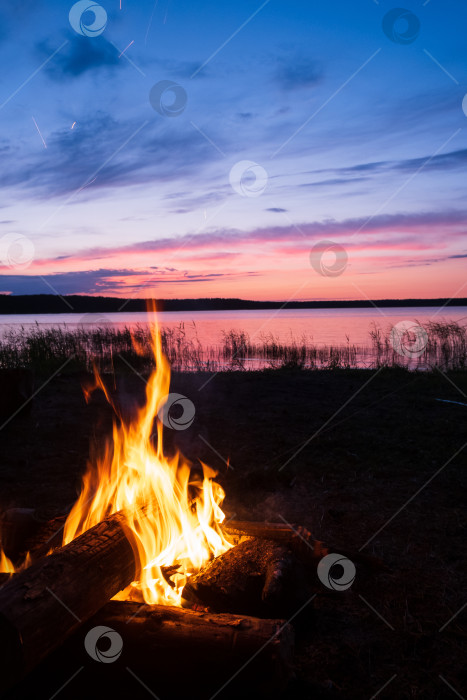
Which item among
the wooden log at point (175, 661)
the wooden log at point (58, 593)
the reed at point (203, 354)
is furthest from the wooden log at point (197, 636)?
the reed at point (203, 354)

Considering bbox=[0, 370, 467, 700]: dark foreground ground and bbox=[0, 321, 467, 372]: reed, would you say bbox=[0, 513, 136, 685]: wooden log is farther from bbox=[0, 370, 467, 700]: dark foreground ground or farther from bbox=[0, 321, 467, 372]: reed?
bbox=[0, 321, 467, 372]: reed

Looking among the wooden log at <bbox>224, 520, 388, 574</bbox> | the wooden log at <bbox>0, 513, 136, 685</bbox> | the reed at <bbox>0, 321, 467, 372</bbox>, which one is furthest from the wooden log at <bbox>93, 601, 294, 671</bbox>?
the reed at <bbox>0, 321, 467, 372</bbox>

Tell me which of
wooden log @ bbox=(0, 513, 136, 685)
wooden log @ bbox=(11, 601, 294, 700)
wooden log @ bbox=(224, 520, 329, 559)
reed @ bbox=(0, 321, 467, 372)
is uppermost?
reed @ bbox=(0, 321, 467, 372)

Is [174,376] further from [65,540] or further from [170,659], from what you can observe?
[170,659]

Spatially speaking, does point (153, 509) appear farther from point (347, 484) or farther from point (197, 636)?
point (347, 484)

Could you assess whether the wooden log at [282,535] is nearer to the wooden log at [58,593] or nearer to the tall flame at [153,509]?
the tall flame at [153,509]


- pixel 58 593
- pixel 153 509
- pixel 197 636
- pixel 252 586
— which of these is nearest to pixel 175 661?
pixel 197 636

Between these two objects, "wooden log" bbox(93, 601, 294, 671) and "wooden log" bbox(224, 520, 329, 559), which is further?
"wooden log" bbox(224, 520, 329, 559)

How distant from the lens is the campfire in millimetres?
2188

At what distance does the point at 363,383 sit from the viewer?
35.1ft

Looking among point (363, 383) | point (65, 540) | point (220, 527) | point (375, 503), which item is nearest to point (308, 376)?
point (363, 383)

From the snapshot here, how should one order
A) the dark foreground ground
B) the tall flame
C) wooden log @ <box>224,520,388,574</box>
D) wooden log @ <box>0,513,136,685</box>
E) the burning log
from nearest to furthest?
wooden log @ <box>0,513,136,685</box>, the dark foreground ground, the burning log, the tall flame, wooden log @ <box>224,520,388,574</box>

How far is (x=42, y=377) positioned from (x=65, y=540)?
953 cm

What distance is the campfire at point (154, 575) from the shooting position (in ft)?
7.18
